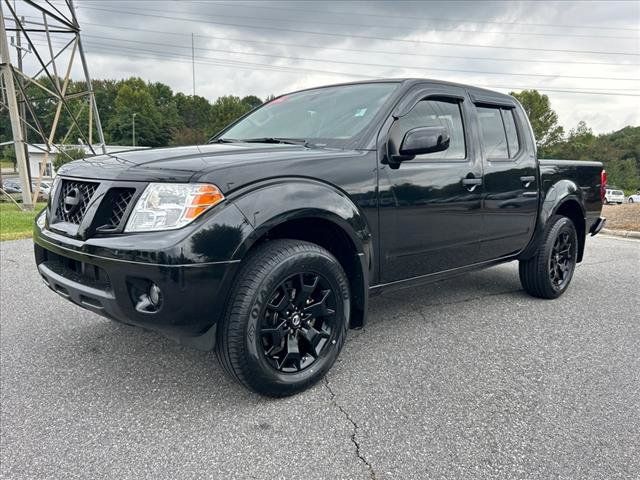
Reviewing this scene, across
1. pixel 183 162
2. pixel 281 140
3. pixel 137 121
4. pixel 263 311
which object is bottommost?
pixel 263 311

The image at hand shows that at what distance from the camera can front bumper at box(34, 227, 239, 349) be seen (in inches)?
81.2

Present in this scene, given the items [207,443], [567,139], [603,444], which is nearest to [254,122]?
[207,443]

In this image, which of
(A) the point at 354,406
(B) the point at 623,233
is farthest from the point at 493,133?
(B) the point at 623,233

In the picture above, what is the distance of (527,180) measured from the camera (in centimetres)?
393

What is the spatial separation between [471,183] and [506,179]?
20.3 inches

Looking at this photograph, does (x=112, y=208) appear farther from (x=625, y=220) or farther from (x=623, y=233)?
(x=625, y=220)

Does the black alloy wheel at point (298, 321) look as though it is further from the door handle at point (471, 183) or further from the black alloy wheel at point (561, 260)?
the black alloy wheel at point (561, 260)

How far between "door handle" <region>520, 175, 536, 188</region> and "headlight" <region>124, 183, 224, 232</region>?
272 centimetres

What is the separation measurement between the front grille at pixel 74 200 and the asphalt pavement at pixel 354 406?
925 millimetres

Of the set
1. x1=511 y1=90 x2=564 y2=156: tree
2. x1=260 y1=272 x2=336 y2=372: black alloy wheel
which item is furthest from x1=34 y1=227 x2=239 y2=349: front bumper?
x1=511 y1=90 x2=564 y2=156: tree

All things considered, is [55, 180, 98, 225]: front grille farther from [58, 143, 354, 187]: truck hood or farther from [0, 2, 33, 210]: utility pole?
[0, 2, 33, 210]: utility pole

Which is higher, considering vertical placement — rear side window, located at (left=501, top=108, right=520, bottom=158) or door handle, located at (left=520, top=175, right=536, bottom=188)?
rear side window, located at (left=501, top=108, right=520, bottom=158)

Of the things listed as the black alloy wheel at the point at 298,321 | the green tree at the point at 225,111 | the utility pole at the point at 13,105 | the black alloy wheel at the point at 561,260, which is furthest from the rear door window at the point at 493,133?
the green tree at the point at 225,111

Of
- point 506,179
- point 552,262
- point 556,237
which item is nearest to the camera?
point 506,179
